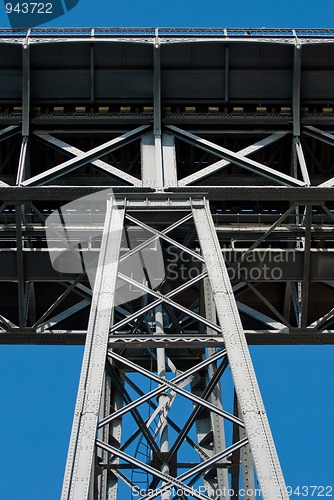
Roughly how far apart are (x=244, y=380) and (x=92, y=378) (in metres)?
1.89

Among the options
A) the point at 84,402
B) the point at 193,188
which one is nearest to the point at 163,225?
the point at 193,188

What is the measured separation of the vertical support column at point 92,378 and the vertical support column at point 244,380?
1489 millimetres

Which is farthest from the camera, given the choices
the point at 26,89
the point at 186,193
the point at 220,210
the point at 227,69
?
the point at 220,210

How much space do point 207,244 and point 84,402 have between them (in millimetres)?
4591

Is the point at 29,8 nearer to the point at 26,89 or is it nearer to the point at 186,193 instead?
the point at 26,89

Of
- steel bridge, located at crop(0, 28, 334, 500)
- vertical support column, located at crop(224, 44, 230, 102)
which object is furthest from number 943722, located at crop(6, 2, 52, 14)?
vertical support column, located at crop(224, 44, 230, 102)

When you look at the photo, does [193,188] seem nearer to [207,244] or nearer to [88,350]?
[207,244]

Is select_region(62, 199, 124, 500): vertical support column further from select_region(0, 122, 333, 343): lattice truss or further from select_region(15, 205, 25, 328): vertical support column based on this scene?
select_region(15, 205, 25, 328): vertical support column

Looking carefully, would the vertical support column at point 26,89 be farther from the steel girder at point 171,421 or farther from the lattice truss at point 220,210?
the steel girder at point 171,421

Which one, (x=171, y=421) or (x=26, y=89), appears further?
(x=26, y=89)

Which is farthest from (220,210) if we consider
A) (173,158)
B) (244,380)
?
(244,380)

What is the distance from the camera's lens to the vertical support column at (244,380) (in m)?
10.4

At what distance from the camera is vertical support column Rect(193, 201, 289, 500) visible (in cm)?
1037

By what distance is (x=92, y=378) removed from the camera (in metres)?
12.0
